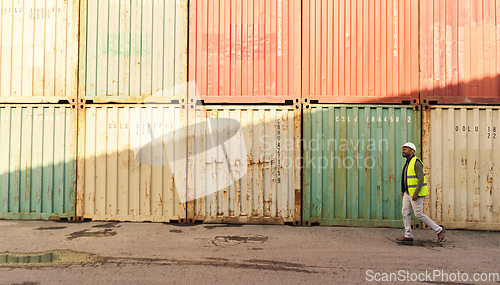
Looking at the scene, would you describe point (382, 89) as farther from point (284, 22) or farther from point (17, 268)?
point (17, 268)

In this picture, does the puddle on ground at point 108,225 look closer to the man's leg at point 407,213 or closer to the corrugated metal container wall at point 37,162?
the corrugated metal container wall at point 37,162

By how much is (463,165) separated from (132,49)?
8421mm

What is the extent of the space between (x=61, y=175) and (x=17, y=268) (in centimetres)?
342

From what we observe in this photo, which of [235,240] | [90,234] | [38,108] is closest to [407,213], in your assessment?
[235,240]

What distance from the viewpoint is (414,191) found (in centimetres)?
590

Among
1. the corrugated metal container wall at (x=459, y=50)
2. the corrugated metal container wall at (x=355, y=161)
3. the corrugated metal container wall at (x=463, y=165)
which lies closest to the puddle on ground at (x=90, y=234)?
the corrugated metal container wall at (x=355, y=161)

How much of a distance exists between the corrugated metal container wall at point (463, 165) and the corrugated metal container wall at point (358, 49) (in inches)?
40.5

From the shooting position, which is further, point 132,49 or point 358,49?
point 132,49

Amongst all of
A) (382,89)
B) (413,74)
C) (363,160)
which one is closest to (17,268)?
(363,160)

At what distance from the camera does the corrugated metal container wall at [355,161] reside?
23.4 feet

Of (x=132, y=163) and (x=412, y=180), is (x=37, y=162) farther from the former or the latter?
(x=412, y=180)

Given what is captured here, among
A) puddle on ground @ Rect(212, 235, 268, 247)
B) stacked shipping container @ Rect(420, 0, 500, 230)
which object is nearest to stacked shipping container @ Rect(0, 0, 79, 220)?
puddle on ground @ Rect(212, 235, 268, 247)

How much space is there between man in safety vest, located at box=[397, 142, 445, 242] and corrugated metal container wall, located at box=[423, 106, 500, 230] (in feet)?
4.29

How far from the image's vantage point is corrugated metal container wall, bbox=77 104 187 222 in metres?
7.34
